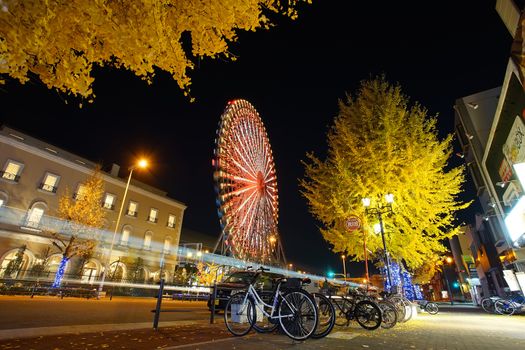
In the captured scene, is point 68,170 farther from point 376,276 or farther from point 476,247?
point 476,247

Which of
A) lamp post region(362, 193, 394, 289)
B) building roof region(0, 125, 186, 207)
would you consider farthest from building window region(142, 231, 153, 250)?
lamp post region(362, 193, 394, 289)

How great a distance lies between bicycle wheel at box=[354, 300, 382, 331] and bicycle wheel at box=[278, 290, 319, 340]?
8.72ft

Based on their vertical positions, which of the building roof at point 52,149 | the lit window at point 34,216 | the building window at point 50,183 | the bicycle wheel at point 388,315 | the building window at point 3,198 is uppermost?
the building roof at point 52,149

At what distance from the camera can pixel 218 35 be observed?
5406 millimetres

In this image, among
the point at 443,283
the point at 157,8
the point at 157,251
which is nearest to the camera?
the point at 157,8

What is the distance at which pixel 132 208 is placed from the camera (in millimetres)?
28812

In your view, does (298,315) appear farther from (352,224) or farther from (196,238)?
(196,238)

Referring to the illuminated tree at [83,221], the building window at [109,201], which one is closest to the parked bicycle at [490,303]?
the illuminated tree at [83,221]

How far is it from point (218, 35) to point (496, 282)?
119 feet

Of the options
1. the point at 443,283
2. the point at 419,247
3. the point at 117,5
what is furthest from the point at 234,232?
the point at 443,283

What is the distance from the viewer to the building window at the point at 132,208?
Result: 2853cm

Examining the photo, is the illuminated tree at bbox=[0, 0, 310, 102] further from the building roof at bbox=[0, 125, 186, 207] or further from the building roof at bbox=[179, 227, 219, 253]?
the building roof at bbox=[179, 227, 219, 253]

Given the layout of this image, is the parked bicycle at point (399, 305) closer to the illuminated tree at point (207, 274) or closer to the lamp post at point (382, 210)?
the lamp post at point (382, 210)

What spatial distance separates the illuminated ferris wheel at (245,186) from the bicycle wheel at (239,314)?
1474 cm
